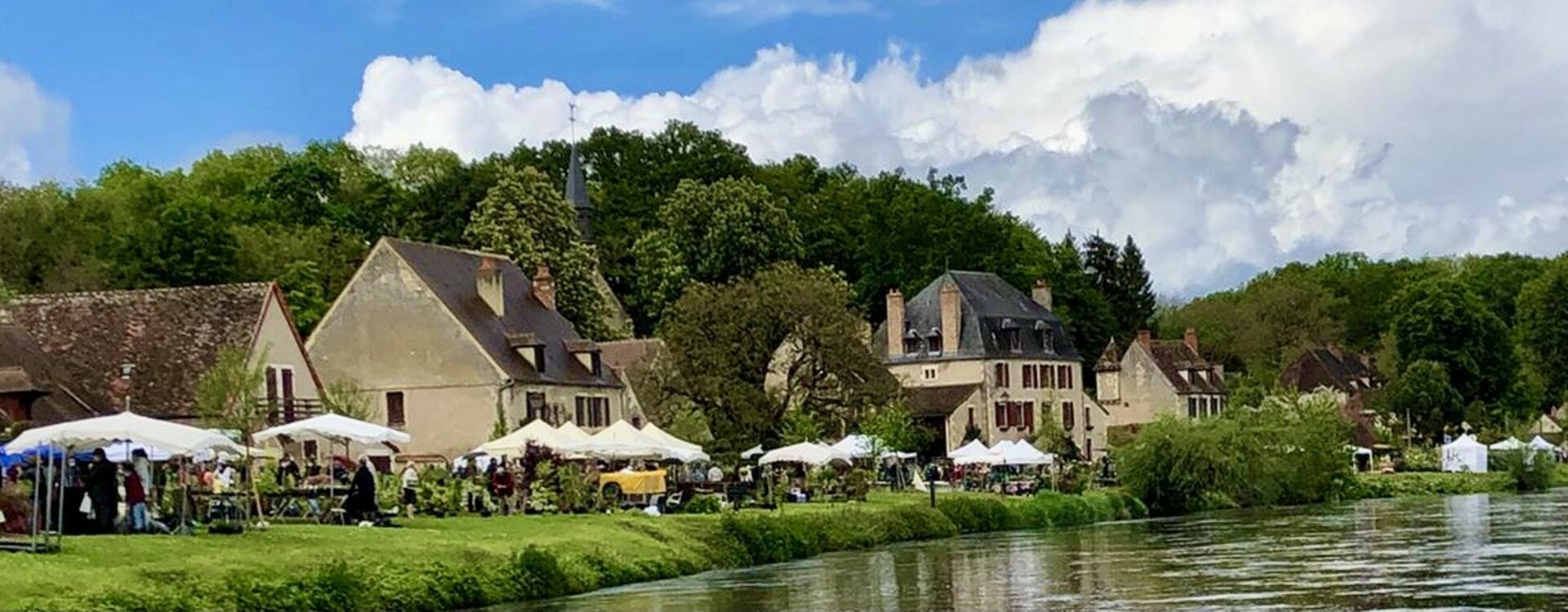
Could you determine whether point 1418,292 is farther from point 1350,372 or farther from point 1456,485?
point 1456,485

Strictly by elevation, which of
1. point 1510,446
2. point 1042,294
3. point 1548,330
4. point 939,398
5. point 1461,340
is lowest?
point 1510,446

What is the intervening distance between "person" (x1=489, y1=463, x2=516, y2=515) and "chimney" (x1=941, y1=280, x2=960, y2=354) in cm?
6015

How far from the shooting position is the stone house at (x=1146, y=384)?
4742 inches

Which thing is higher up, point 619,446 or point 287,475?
point 619,446

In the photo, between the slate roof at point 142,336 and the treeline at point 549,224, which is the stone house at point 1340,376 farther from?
the slate roof at point 142,336

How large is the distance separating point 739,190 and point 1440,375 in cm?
4183

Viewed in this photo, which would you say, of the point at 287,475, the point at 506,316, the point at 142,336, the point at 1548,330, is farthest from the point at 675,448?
the point at 1548,330

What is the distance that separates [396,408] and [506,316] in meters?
5.62

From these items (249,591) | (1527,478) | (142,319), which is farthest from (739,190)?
(249,591)

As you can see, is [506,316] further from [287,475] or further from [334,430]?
[334,430]

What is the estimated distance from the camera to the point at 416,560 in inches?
1425

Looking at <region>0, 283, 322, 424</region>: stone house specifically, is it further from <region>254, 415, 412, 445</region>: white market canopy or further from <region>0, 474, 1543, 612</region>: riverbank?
<region>0, 474, 1543, 612</region>: riverbank

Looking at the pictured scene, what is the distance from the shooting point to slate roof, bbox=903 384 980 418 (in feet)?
347

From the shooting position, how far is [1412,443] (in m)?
124
